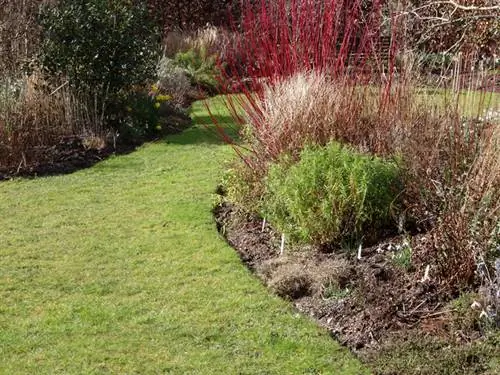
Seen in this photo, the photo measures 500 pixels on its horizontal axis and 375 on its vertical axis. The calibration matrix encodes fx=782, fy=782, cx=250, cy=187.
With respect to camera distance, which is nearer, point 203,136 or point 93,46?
point 93,46

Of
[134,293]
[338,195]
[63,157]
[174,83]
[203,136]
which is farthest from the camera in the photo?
[174,83]

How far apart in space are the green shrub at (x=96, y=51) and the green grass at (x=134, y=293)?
2.08m

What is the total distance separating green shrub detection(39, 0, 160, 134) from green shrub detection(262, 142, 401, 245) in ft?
15.0

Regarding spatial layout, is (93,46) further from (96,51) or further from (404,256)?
(404,256)

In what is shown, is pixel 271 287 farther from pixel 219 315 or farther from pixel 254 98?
pixel 254 98

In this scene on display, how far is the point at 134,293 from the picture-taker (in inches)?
209

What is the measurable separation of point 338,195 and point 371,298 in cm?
98

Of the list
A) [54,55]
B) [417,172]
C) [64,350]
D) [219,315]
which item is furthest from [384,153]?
[54,55]

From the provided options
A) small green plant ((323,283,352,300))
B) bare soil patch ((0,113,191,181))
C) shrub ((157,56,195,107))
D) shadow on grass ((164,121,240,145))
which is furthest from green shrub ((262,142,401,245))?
shrub ((157,56,195,107))

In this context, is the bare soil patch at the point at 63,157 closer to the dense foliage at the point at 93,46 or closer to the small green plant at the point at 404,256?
the dense foliage at the point at 93,46

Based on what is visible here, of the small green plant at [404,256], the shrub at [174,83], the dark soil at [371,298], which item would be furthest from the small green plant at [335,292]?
the shrub at [174,83]

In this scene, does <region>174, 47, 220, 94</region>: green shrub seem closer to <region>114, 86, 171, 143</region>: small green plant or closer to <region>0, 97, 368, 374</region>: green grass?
<region>114, 86, 171, 143</region>: small green plant

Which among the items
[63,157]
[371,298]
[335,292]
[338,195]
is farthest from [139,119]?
[371,298]

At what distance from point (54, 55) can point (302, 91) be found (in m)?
4.44
